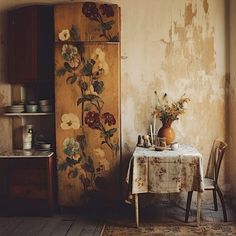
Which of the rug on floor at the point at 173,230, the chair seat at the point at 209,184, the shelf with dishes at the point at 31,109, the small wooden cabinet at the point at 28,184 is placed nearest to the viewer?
the rug on floor at the point at 173,230

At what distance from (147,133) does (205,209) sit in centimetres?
117

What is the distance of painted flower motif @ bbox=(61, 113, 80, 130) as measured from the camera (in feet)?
16.6

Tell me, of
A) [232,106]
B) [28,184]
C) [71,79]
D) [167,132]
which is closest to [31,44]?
[71,79]

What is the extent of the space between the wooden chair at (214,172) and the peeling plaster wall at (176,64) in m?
0.08

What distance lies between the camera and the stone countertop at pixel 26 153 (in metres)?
4.93

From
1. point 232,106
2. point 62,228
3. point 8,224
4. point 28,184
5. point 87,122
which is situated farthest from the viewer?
point 232,106

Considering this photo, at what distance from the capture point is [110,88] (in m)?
5.02

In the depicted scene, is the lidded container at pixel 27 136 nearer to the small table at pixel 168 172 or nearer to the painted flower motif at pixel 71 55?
the painted flower motif at pixel 71 55

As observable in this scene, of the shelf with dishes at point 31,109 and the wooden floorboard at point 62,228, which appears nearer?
the wooden floorboard at point 62,228

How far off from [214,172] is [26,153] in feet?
7.64

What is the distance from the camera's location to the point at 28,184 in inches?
195

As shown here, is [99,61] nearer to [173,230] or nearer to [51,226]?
[51,226]

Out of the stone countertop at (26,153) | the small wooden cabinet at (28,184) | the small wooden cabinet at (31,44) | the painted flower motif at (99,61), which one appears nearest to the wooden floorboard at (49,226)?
the small wooden cabinet at (28,184)

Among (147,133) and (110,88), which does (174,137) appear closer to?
(147,133)
